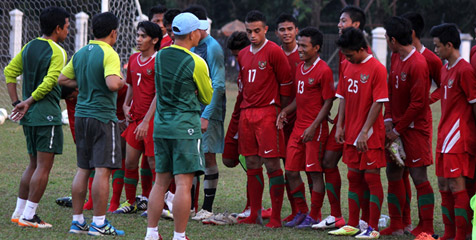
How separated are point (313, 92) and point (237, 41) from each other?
1319 millimetres

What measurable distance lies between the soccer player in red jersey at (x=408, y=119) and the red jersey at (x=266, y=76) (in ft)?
3.42

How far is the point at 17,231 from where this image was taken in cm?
611

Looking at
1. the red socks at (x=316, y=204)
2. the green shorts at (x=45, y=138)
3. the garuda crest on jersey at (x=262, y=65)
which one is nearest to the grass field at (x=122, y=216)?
the red socks at (x=316, y=204)

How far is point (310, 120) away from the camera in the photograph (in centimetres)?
670

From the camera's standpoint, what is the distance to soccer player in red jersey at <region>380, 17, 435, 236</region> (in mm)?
6250

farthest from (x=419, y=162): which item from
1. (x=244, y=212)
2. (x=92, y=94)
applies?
(x=92, y=94)

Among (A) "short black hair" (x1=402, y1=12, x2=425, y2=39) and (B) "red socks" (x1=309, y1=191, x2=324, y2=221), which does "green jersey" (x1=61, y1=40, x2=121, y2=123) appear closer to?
(B) "red socks" (x1=309, y1=191, x2=324, y2=221)

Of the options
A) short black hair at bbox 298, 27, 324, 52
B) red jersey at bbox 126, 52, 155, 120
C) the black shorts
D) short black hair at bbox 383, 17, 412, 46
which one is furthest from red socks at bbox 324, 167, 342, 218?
the black shorts

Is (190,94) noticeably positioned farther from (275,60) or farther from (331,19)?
(331,19)

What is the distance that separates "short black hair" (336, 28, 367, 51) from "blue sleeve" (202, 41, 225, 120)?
1.29 metres

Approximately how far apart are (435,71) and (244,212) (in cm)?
248

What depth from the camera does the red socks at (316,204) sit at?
266 inches

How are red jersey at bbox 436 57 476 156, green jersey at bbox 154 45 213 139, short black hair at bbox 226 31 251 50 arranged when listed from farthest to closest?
short black hair at bbox 226 31 251 50
red jersey at bbox 436 57 476 156
green jersey at bbox 154 45 213 139

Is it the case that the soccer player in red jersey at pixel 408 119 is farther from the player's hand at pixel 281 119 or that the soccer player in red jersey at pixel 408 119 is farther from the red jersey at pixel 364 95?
the player's hand at pixel 281 119
